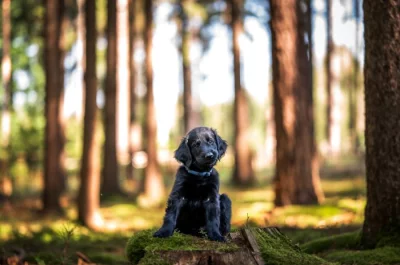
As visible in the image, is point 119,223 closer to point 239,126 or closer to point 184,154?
point 184,154

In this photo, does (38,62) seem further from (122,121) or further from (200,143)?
(200,143)

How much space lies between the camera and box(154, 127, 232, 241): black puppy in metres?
5.99

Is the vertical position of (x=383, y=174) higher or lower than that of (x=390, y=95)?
lower

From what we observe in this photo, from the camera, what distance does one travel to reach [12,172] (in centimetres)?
2483

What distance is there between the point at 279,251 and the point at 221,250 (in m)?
1.08

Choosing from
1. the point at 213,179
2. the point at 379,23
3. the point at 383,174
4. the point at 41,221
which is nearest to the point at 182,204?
the point at 213,179

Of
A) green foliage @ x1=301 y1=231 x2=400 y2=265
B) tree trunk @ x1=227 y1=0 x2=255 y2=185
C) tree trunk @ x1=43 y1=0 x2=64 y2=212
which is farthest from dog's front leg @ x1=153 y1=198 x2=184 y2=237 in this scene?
tree trunk @ x1=227 y1=0 x2=255 y2=185

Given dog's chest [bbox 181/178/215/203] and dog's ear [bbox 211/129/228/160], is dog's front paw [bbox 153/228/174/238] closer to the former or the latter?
dog's chest [bbox 181/178/215/203]

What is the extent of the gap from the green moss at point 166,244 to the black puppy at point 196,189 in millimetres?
109

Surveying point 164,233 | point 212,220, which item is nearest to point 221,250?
point 212,220

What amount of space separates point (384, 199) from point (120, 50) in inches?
855

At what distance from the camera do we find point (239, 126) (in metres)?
29.1

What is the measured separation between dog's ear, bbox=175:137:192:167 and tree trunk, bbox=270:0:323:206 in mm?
10372

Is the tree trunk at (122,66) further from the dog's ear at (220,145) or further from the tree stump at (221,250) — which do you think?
the dog's ear at (220,145)
